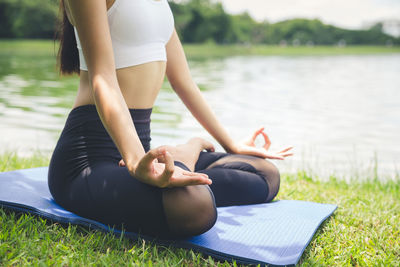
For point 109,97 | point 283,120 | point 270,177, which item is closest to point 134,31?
point 109,97

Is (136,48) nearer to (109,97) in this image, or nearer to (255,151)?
(109,97)

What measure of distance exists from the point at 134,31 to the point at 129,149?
694mm

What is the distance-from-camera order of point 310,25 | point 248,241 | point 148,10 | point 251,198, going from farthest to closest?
1. point 310,25
2. point 251,198
3. point 148,10
4. point 248,241

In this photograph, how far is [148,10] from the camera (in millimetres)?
2209

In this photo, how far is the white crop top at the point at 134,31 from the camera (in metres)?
Answer: 2.13

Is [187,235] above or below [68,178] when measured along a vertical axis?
below

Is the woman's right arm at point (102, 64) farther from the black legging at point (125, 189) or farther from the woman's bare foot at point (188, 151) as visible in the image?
the woman's bare foot at point (188, 151)

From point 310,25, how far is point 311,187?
11719 centimetres

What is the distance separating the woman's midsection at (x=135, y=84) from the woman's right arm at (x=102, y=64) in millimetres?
224

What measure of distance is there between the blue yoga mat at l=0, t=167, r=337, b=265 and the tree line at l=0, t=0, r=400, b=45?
3.91 feet

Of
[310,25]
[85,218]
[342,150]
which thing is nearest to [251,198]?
[85,218]

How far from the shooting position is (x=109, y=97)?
6.21 ft

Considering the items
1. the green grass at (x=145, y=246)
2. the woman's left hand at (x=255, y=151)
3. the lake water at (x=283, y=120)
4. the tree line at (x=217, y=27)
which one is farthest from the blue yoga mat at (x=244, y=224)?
the lake water at (x=283, y=120)

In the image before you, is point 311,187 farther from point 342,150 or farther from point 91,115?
point 342,150
